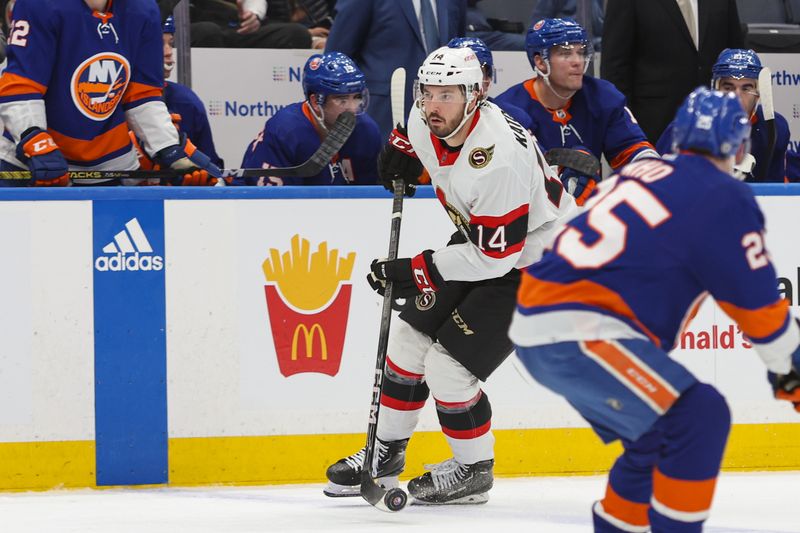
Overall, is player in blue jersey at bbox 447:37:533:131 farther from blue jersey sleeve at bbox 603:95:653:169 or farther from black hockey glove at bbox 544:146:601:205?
blue jersey sleeve at bbox 603:95:653:169

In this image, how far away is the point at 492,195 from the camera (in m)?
3.57

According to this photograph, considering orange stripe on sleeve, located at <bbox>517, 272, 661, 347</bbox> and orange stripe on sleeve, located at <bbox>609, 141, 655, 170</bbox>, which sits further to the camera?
orange stripe on sleeve, located at <bbox>609, 141, 655, 170</bbox>

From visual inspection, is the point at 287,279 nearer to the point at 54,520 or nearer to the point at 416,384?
the point at 416,384

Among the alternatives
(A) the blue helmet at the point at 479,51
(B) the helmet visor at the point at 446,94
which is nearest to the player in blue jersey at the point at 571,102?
(A) the blue helmet at the point at 479,51

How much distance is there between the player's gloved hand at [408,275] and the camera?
371 centimetres

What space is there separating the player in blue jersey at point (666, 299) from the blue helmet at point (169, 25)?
2672 mm

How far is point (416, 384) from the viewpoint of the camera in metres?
3.98

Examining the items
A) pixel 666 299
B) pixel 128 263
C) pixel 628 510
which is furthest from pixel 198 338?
pixel 666 299

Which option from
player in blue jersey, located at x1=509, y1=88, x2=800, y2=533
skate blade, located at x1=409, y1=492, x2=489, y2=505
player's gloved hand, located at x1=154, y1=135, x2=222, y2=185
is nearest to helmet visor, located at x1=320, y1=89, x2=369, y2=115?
player's gloved hand, located at x1=154, y1=135, x2=222, y2=185

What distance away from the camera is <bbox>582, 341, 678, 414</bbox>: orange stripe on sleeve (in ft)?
8.69

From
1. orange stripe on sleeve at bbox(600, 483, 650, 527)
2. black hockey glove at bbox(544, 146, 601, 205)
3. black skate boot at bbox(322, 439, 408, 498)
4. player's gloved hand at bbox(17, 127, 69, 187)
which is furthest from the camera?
black hockey glove at bbox(544, 146, 601, 205)

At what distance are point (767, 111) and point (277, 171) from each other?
1795 millimetres

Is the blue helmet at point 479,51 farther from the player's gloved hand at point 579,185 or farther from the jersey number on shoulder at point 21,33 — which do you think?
the jersey number on shoulder at point 21,33

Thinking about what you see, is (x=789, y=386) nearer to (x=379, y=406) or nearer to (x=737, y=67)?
(x=379, y=406)
